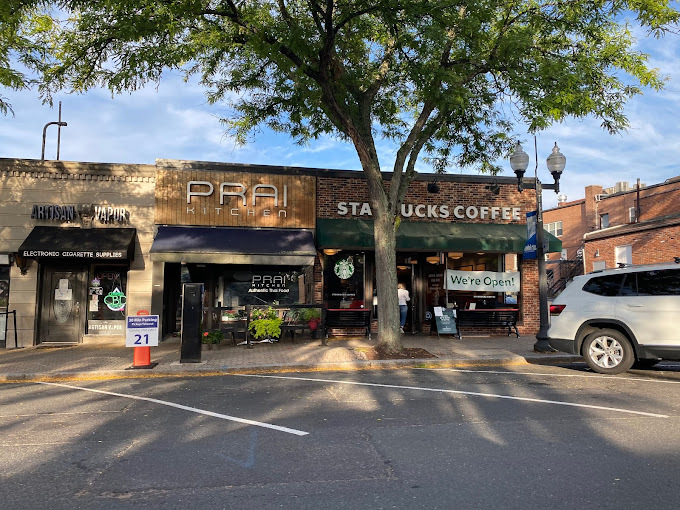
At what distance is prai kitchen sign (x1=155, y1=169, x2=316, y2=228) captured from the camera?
551 inches

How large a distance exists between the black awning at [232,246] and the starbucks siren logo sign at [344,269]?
128 centimetres

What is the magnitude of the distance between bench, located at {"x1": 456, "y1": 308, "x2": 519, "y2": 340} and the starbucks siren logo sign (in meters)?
3.27

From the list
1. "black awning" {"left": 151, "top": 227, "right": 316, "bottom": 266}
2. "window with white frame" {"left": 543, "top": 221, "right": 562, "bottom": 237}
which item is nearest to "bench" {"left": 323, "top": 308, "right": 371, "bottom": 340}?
"black awning" {"left": 151, "top": 227, "right": 316, "bottom": 266}

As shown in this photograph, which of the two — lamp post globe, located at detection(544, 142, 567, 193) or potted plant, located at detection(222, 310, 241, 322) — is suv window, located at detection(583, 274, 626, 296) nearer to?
lamp post globe, located at detection(544, 142, 567, 193)

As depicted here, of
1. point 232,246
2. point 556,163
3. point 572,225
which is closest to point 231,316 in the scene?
point 232,246

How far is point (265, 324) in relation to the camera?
12430mm

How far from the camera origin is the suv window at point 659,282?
828 cm

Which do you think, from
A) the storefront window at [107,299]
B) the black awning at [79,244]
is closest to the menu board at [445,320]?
the black awning at [79,244]

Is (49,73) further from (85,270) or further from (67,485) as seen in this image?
(67,485)

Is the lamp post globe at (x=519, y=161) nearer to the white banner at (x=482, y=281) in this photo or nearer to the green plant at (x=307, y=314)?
the white banner at (x=482, y=281)

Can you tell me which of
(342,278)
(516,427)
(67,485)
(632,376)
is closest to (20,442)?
(67,485)

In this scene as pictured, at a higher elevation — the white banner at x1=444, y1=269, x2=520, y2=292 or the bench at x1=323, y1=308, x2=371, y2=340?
the white banner at x1=444, y1=269, x2=520, y2=292

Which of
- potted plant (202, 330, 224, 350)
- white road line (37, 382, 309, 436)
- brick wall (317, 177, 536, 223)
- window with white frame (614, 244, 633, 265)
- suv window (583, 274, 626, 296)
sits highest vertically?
brick wall (317, 177, 536, 223)

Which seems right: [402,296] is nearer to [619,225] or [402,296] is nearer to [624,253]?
[624,253]
